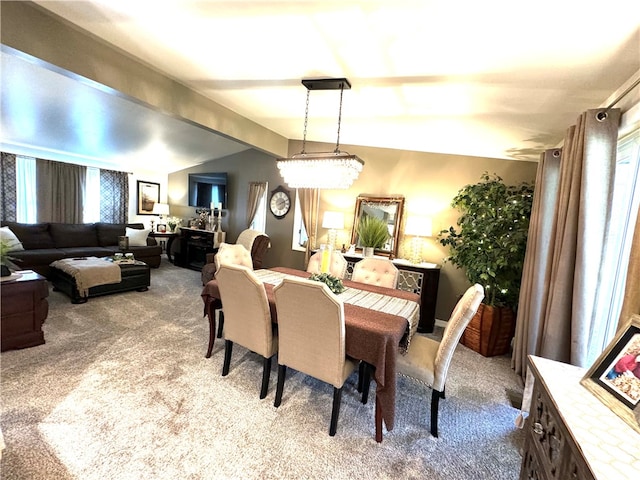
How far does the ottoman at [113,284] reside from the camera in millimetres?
3727

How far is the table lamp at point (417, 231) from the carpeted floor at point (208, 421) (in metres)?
1.44

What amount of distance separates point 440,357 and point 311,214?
10.7 ft

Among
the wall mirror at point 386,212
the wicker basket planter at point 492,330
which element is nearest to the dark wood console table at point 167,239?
the wall mirror at point 386,212

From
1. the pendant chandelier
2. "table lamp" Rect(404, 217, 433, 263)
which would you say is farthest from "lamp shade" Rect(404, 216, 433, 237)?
the pendant chandelier

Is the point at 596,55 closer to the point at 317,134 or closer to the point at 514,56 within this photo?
the point at 514,56

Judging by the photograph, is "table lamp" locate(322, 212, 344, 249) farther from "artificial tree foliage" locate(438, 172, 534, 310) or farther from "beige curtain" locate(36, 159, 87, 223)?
"beige curtain" locate(36, 159, 87, 223)

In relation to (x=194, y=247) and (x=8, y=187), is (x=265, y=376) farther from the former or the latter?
(x=8, y=187)

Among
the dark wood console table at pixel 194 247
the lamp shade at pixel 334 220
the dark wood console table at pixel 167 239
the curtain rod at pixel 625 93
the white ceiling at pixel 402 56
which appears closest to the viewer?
the white ceiling at pixel 402 56

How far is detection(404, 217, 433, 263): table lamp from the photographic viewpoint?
3621mm

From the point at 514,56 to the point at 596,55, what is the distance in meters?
0.37

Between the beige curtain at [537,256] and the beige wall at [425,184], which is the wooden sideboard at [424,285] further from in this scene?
the beige curtain at [537,256]

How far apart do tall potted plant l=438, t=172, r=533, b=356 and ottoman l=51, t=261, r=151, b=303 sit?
4.64 metres

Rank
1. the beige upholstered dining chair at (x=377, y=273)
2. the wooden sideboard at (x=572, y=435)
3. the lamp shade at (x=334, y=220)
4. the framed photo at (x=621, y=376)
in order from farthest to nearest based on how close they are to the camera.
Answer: the lamp shade at (x=334, y=220) → the beige upholstered dining chair at (x=377, y=273) → the framed photo at (x=621, y=376) → the wooden sideboard at (x=572, y=435)

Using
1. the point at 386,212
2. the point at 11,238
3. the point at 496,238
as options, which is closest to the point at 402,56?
the point at 496,238
